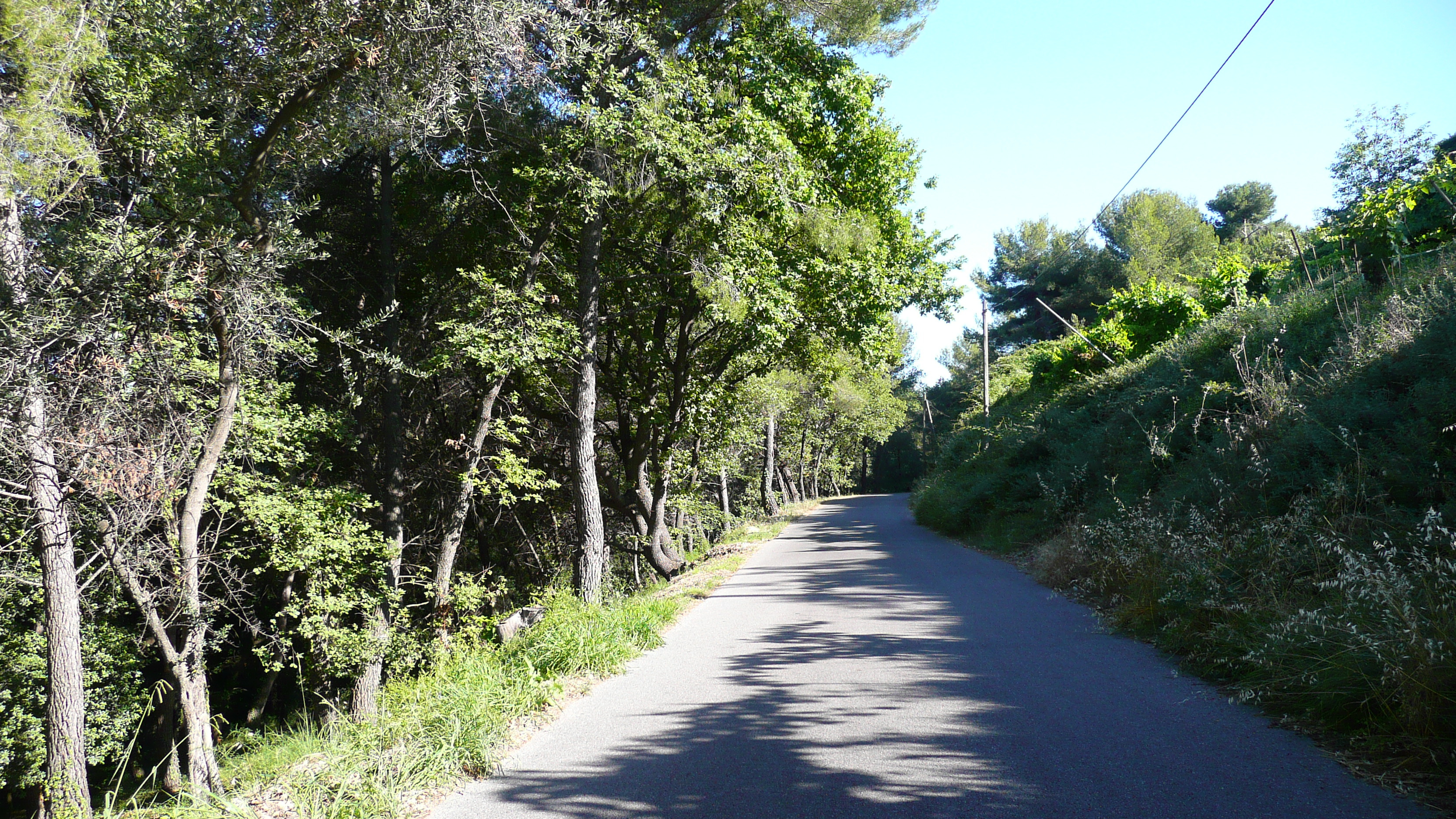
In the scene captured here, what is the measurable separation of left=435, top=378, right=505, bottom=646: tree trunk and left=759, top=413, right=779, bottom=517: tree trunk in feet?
57.5

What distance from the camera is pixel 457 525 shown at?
1505 centimetres

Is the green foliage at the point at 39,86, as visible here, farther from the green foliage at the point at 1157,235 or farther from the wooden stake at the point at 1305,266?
the green foliage at the point at 1157,235

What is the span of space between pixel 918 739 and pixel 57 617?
9357 mm

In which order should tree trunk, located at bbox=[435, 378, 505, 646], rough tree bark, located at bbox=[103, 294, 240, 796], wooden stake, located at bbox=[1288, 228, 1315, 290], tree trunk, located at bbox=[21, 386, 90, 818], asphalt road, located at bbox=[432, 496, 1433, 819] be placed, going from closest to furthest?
asphalt road, located at bbox=[432, 496, 1433, 819]
tree trunk, located at bbox=[21, 386, 90, 818]
rough tree bark, located at bbox=[103, 294, 240, 796]
wooden stake, located at bbox=[1288, 228, 1315, 290]
tree trunk, located at bbox=[435, 378, 505, 646]

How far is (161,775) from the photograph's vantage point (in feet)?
41.6

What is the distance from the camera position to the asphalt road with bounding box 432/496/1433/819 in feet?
12.5

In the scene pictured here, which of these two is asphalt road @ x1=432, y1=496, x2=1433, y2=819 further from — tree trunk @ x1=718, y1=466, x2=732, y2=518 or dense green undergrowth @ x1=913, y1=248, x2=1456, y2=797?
tree trunk @ x1=718, y1=466, x2=732, y2=518

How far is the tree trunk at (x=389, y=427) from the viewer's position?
44.7 ft

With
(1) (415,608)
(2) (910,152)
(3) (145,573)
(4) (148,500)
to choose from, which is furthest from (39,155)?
(2) (910,152)

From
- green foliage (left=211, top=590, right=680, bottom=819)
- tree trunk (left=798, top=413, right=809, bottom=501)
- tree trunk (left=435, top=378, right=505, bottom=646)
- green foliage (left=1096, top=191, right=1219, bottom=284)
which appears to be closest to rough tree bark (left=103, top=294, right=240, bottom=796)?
green foliage (left=211, top=590, right=680, bottom=819)

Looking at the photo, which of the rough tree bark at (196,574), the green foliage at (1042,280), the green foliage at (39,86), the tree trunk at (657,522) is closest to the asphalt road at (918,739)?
the rough tree bark at (196,574)

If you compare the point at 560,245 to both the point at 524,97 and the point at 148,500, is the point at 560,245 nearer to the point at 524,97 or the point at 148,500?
the point at 524,97

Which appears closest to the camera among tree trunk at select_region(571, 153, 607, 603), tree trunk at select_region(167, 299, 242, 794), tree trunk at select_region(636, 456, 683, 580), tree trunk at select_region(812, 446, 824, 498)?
tree trunk at select_region(167, 299, 242, 794)

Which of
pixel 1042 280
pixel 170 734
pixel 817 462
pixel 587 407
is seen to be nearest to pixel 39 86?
pixel 587 407
